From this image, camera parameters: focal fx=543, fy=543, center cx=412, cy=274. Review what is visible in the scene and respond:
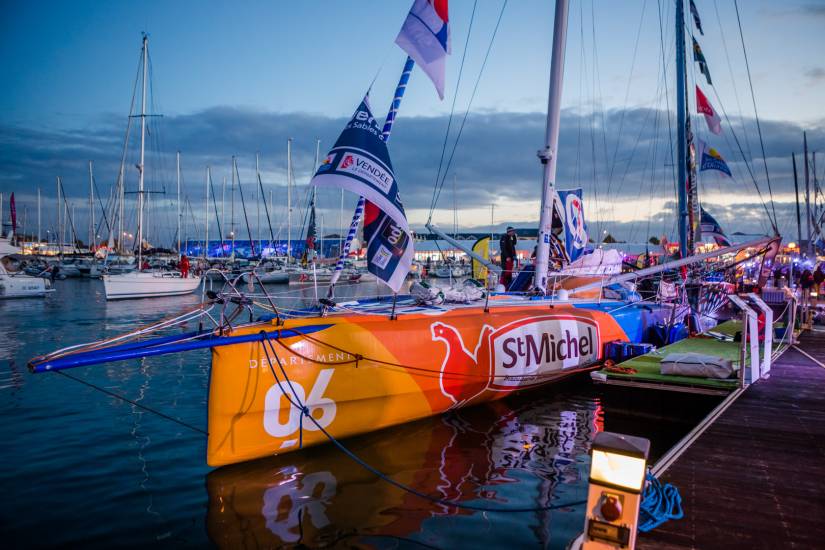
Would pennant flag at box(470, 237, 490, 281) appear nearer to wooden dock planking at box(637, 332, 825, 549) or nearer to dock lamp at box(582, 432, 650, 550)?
wooden dock planking at box(637, 332, 825, 549)

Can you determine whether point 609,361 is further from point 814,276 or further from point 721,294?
point 814,276

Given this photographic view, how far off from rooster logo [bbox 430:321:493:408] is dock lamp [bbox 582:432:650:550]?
5028 mm

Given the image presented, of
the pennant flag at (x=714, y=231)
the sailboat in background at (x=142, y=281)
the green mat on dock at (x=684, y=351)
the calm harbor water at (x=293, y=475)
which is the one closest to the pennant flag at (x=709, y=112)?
the pennant flag at (x=714, y=231)

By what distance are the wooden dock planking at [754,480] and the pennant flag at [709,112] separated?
1276 cm

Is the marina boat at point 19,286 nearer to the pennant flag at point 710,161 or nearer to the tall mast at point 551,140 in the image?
the tall mast at point 551,140

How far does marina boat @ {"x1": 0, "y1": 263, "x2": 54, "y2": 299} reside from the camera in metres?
29.6

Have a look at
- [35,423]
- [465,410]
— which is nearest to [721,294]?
[465,410]

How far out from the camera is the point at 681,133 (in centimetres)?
1850

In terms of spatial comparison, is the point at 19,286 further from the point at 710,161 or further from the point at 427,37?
the point at 710,161

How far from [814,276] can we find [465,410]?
25.4m

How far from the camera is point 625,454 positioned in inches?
122

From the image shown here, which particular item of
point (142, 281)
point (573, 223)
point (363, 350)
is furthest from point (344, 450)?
point (142, 281)

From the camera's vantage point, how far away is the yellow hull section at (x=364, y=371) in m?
6.45

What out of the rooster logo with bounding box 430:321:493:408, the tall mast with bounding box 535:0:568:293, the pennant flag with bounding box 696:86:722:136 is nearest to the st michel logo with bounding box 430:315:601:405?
the rooster logo with bounding box 430:321:493:408
